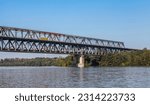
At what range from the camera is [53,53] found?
438ft

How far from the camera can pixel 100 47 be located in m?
176

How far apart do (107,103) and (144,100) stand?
7.69 ft

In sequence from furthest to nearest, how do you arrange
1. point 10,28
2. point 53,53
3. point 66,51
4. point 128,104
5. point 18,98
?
1. point 66,51
2. point 53,53
3. point 10,28
4. point 18,98
5. point 128,104

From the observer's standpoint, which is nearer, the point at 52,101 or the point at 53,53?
the point at 52,101

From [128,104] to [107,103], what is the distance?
48.4 inches

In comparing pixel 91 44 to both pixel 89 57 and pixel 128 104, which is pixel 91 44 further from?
pixel 128 104

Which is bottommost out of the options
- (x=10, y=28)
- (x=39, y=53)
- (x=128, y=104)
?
(x=128, y=104)

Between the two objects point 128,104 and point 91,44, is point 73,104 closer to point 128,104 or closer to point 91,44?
point 128,104

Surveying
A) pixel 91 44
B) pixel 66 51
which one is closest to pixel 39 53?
pixel 66 51

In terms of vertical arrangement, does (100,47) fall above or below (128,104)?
above

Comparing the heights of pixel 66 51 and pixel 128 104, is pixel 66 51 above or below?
above

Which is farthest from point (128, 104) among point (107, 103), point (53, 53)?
point (53, 53)

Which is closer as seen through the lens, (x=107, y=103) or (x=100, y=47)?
(x=107, y=103)

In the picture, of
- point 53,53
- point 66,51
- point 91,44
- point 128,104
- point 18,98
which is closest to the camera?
point 128,104
